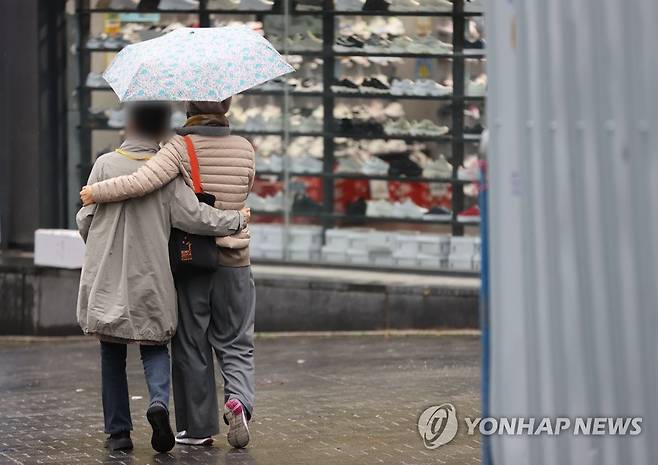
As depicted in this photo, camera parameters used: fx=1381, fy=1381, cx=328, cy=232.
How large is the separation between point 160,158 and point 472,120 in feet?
17.5

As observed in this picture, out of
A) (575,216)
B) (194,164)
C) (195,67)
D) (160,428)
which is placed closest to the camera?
(575,216)

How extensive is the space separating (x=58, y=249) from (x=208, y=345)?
16.3 feet

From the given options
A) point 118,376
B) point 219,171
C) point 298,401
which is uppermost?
point 219,171

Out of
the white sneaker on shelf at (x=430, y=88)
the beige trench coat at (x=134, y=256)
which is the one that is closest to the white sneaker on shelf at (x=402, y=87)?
the white sneaker on shelf at (x=430, y=88)

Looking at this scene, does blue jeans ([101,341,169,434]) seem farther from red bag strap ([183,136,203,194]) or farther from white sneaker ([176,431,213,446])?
red bag strap ([183,136,203,194])

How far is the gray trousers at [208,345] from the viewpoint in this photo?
261 inches

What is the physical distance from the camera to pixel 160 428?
638cm

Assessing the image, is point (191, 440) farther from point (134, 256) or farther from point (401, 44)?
point (401, 44)

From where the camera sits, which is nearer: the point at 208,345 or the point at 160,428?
the point at 160,428

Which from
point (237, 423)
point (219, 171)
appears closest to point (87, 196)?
point (219, 171)

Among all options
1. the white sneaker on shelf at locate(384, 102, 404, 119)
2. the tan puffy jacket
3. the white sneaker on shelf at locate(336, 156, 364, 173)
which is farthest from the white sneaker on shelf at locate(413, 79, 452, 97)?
the tan puffy jacket

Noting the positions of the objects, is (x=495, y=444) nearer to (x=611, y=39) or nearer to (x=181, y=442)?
(x=611, y=39)

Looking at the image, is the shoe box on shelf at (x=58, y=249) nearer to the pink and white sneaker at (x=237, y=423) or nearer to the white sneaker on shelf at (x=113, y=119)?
the white sneaker on shelf at (x=113, y=119)

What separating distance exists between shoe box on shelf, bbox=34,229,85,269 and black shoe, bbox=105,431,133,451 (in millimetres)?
4759
